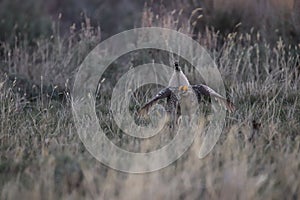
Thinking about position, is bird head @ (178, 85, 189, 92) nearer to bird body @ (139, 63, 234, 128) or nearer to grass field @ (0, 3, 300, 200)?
bird body @ (139, 63, 234, 128)

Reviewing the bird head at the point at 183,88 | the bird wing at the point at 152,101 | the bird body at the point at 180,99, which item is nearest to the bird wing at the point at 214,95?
the bird body at the point at 180,99

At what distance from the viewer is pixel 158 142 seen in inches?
166

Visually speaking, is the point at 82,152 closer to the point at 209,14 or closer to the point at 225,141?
the point at 225,141

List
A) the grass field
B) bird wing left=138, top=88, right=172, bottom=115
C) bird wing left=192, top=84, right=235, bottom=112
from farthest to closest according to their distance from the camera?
1. bird wing left=192, top=84, right=235, bottom=112
2. bird wing left=138, top=88, right=172, bottom=115
3. the grass field

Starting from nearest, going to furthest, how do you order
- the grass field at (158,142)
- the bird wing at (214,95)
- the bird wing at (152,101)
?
the grass field at (158,142), the bird wing at (152,101), the bird wing at (214,95)

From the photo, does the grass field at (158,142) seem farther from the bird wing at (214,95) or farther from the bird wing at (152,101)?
the bird wing at (152,101)

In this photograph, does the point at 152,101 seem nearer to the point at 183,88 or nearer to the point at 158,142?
the point at 183,88

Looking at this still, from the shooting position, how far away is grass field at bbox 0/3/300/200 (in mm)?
3328

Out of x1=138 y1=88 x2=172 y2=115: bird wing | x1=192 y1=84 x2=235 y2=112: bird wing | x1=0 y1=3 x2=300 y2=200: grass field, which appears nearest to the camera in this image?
x1=0 y1=3 x2=300 y2=200: grass field

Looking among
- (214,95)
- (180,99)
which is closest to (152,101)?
(180,99)

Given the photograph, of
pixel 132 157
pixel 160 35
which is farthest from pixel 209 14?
pixel 132 157

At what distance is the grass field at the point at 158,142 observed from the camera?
10.9 ft

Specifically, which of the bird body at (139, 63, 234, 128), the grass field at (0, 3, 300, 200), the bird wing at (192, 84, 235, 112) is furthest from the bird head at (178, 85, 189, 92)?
the grass field at (0, 3, 300, 200)

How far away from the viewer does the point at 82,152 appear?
13.7 ft
